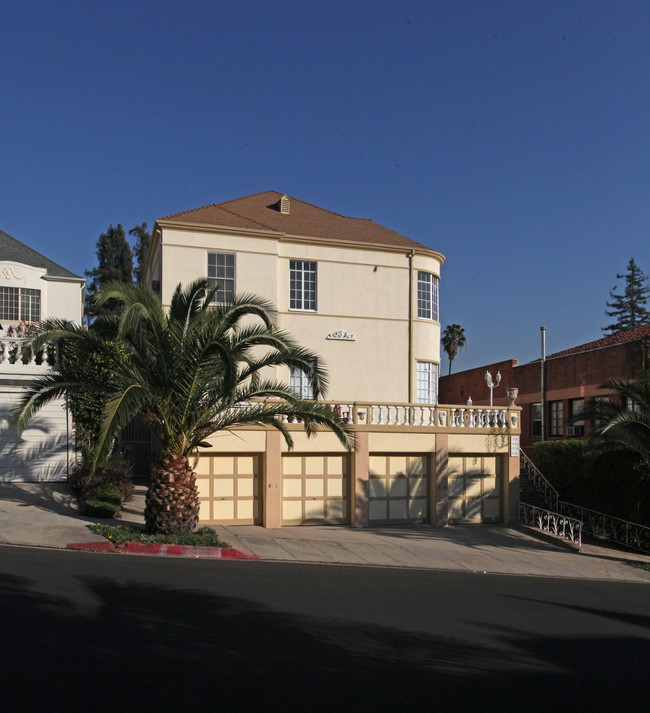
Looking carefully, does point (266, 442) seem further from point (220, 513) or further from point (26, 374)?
point (26, 374)

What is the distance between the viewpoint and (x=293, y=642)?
28.7 ft

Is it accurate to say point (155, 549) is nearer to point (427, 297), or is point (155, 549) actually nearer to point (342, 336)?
point (342, 336)

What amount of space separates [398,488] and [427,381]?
269 inches

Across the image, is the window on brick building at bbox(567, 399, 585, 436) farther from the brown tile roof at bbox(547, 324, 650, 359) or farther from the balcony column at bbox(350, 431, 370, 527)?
the balcony column at bbox(350, 431, 370, 527)

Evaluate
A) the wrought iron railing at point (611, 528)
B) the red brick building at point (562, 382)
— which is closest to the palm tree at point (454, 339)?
the red brick building at point (562, 382)

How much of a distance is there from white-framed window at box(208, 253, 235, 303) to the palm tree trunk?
32.6ft

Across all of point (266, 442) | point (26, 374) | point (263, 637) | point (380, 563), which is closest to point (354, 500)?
point (266, 442)

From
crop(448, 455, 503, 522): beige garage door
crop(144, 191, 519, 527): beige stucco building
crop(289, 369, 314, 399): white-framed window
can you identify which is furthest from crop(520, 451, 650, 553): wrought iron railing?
crop(289, 369, 314, 399): white-framed window

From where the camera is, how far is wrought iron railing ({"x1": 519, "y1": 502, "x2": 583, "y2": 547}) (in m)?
21.6

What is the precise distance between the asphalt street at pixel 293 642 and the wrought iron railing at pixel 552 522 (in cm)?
784

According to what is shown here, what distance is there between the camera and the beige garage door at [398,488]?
22.5 m

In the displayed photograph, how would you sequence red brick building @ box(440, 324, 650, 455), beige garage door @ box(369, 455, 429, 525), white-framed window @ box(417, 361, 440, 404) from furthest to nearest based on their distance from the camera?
red brick building @ box(440, 324, 650, 455)
white-framed window @ box(417, 361, 440, 404)
beige garage door @ box(369, 455, 429, 525)

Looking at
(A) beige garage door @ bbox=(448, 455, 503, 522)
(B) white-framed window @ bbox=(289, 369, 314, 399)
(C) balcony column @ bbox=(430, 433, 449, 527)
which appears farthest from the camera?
(B) white-framed window @ bbox=(289, 369, 314, 399)

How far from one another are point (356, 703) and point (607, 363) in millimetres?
29134
